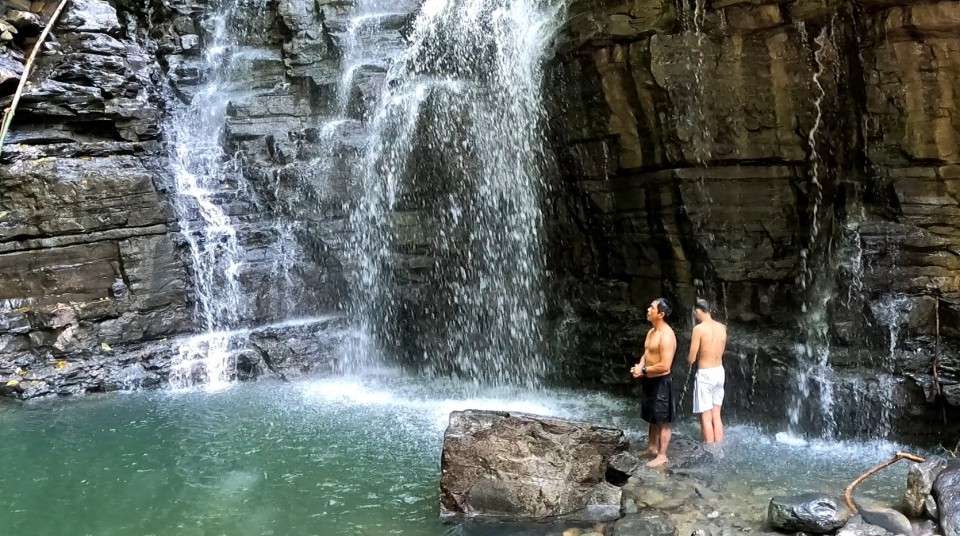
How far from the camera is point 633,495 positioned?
6777 millimetres

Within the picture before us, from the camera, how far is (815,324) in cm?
929

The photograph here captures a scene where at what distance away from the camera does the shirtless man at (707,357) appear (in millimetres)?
7855

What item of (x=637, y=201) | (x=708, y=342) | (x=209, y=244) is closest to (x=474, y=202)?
(x=637, y=201)

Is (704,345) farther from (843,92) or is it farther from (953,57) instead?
(953,57)

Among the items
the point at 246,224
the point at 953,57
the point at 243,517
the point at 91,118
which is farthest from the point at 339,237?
the point at 953,57

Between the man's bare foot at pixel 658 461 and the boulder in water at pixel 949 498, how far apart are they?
260cm

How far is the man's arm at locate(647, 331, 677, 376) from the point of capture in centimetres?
741

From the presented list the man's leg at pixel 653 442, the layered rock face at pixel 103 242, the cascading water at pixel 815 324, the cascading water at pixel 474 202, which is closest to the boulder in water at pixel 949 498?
the man's leg at pixel 653 442

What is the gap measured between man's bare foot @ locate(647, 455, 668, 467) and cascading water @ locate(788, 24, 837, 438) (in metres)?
2.70

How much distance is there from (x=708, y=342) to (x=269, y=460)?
18.9 feet

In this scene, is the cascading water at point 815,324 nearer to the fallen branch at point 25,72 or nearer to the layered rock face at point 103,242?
the layered rock face at point 103,242

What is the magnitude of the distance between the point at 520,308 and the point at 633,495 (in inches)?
237

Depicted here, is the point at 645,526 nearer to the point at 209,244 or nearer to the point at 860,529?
the point at 860,529

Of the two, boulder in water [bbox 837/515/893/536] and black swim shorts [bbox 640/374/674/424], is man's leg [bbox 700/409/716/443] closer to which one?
black swim shorts [bbox 640/374/674/424]
